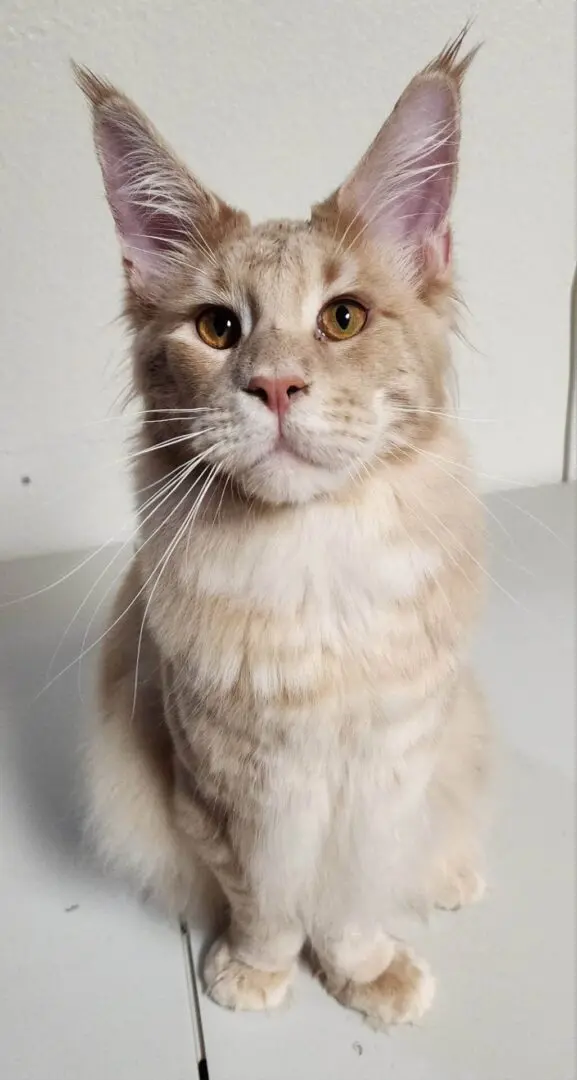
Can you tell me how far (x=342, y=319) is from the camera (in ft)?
2.15

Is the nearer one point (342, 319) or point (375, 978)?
point (342, 319)

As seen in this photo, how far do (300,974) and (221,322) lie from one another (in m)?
0.73

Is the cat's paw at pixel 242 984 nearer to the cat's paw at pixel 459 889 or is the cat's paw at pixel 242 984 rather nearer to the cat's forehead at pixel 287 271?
the cat's paw at pixel 459 889

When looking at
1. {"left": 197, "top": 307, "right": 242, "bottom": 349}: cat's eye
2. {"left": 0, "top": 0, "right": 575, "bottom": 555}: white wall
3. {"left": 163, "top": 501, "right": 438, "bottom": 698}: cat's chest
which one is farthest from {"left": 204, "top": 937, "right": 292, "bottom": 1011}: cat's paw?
{"left": 0, "top": 0, "right": 575, "bottom": 555}: white wall

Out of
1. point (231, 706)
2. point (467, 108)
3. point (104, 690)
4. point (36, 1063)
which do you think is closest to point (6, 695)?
point (104, 690)

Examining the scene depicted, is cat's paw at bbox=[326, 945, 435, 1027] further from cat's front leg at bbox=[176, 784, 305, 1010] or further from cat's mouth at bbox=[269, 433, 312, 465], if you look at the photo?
cat's mouth at bbox=[269, 433, 312, 465]

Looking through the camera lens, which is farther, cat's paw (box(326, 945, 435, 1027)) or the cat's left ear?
cat's paw (box(326, 945, 435, 1027))

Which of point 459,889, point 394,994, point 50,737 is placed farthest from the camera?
point 50,737

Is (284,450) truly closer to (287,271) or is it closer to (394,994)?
(287,271)

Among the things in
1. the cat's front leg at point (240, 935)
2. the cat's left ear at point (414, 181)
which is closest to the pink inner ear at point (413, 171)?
the cat's left ear at point (414, 181)

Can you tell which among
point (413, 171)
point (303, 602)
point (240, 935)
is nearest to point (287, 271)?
point (413, 171)

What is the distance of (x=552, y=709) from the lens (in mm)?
1181

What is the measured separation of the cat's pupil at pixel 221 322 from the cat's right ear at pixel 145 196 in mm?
63

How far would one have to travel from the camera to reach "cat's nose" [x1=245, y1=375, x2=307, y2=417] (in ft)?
1.89
